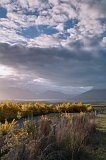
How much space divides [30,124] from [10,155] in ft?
10.9

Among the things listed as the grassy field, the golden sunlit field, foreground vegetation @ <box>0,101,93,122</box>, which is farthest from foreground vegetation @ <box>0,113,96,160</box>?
foreground vegetation @ <box>0,101,93,122</box>

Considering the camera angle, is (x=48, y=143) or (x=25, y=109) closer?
(x=48, y=143)

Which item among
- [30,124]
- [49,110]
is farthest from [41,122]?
[49,110]

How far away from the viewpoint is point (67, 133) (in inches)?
426

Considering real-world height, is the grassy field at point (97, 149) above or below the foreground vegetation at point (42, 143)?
below

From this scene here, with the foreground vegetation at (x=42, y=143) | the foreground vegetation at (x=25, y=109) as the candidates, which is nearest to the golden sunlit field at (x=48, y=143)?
the foreground vegetation at (x=42, y=143)

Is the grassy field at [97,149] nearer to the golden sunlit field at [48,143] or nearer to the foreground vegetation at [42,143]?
the golden sunlit field at [48,143]

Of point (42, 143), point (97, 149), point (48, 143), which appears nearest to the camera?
point (42, 143)

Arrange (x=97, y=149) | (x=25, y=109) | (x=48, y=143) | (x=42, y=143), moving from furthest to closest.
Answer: (x=25, y=109)
(x=97, y=149)
(x=48, y=143)
(x=42, y=143)

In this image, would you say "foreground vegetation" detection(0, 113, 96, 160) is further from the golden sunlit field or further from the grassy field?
the grassy field

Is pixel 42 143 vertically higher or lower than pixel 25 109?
lower

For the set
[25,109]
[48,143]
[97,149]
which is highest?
[25,109]

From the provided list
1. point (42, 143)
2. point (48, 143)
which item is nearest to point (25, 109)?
point (48, 143)

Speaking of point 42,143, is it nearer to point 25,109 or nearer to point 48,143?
point 48,143
